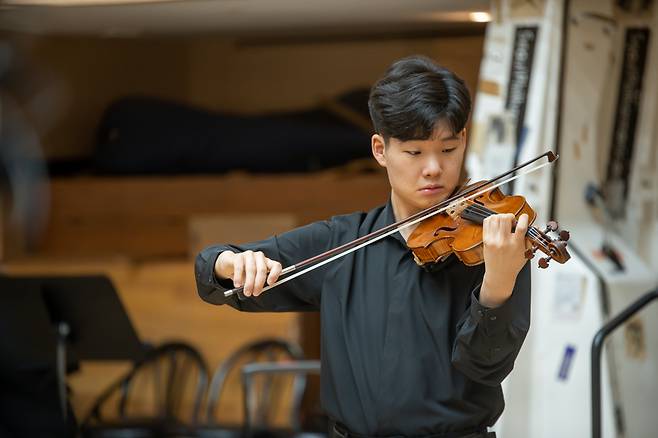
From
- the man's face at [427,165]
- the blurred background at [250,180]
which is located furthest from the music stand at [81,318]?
the man's face at [427,165]

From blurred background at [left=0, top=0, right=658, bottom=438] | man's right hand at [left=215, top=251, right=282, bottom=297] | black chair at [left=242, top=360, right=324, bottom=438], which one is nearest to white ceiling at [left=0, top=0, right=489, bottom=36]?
blurred background at [left=0, top=0, right=658, bottom=438]

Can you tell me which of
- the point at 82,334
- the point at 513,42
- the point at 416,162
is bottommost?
the point at 82,334

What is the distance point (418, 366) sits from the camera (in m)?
1.87

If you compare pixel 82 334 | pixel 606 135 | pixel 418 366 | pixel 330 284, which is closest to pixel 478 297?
pixel 418 366

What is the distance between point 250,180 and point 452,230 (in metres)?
3.23

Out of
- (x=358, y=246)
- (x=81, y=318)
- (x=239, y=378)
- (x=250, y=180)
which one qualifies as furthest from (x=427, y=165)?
(x=250, y=180)

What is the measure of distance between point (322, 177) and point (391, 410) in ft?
10.2

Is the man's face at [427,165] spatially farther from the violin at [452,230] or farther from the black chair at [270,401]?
the black chair at [270,401]

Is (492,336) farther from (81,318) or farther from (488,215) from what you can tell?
(81,318)

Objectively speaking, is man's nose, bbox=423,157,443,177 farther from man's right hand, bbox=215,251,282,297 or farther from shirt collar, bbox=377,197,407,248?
man's right hand, bbox=215,251,282,297

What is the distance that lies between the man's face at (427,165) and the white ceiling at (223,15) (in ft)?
6.61

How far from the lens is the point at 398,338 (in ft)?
6.19

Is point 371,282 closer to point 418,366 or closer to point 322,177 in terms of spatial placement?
point 418,366

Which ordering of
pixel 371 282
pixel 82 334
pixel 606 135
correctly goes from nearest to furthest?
pixel 371 282 < pixel 82 334 < pixel 606 135
